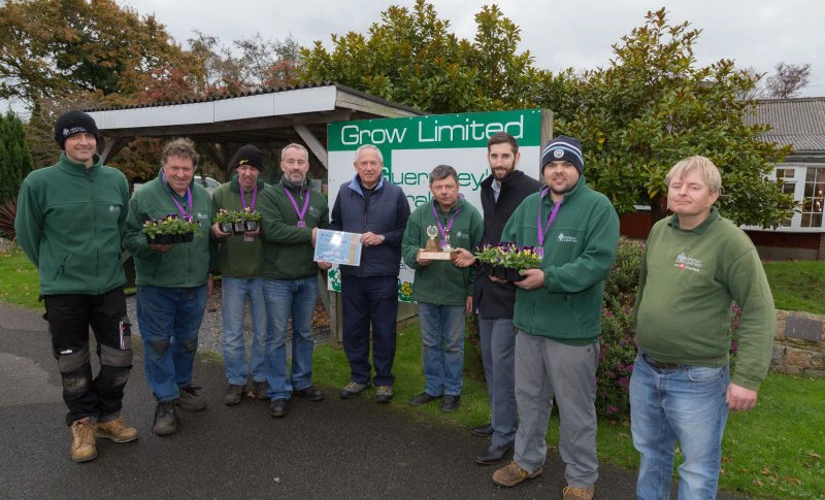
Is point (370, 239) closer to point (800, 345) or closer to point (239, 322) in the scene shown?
point (239, 322)

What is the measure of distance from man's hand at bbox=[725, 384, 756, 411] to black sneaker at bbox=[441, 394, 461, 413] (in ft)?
8.32

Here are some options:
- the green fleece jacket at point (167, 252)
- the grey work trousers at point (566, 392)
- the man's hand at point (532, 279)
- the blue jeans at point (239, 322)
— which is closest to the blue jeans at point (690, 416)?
the grey work trousers at point (566, 392)

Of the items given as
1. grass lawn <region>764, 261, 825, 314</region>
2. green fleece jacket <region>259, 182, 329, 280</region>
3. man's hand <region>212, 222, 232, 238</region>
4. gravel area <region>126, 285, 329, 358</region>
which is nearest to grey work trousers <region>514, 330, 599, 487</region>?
green fleece jacket <region>259, 182, 329, 280</region>

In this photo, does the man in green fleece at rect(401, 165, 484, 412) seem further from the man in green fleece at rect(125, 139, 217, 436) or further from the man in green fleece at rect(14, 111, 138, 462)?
Answer: the man in green fleece at rect(14, 111, 138, 462)

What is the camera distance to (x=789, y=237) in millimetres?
17172

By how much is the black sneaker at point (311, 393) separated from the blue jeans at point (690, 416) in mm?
2979

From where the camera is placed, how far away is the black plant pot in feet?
12.8

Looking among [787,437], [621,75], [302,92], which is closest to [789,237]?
[621,75]

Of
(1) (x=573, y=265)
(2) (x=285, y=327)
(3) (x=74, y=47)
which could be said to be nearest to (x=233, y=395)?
(2) (x=285, y=327)

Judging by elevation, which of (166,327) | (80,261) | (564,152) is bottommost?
(166,327)

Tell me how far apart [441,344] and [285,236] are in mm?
1667

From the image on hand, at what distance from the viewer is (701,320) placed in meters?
2.53

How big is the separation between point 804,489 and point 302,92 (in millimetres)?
5479

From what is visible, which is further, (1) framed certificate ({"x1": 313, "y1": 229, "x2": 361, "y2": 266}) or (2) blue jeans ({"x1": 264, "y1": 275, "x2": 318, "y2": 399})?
(2) blue jeans ({"x1": 264, "y1": 275, "x2": 318, "y2": 399})
